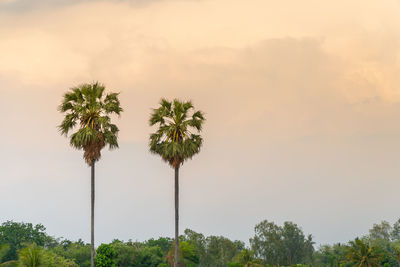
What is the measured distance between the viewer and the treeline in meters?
82.0

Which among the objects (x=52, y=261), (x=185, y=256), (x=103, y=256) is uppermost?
(x=185, y=256)

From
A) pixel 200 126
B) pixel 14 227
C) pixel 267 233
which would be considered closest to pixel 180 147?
pixel 200 126

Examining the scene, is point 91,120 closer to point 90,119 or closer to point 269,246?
point 90,119

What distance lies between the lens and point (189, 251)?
116 metres

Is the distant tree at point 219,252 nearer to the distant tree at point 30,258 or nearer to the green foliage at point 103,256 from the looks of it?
the green foliage at point 103,256

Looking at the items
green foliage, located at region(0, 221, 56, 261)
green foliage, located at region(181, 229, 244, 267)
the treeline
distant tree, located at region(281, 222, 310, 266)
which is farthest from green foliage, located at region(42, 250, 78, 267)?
distant tree, located at region(281, 222, 310, 266)

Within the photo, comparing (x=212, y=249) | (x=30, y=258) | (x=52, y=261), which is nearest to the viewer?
(x=30, y=258)

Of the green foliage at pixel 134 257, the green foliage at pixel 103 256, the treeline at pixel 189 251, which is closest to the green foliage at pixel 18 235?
the treeline at pixel 189 251

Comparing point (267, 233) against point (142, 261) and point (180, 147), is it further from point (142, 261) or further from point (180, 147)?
point (180, 147)

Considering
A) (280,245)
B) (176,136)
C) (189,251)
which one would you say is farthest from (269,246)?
(176,136)

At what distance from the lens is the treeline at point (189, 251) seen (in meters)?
82.0

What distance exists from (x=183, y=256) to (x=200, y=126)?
53.2 meters

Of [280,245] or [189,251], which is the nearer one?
[189,251]

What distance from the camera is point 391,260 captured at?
142m
